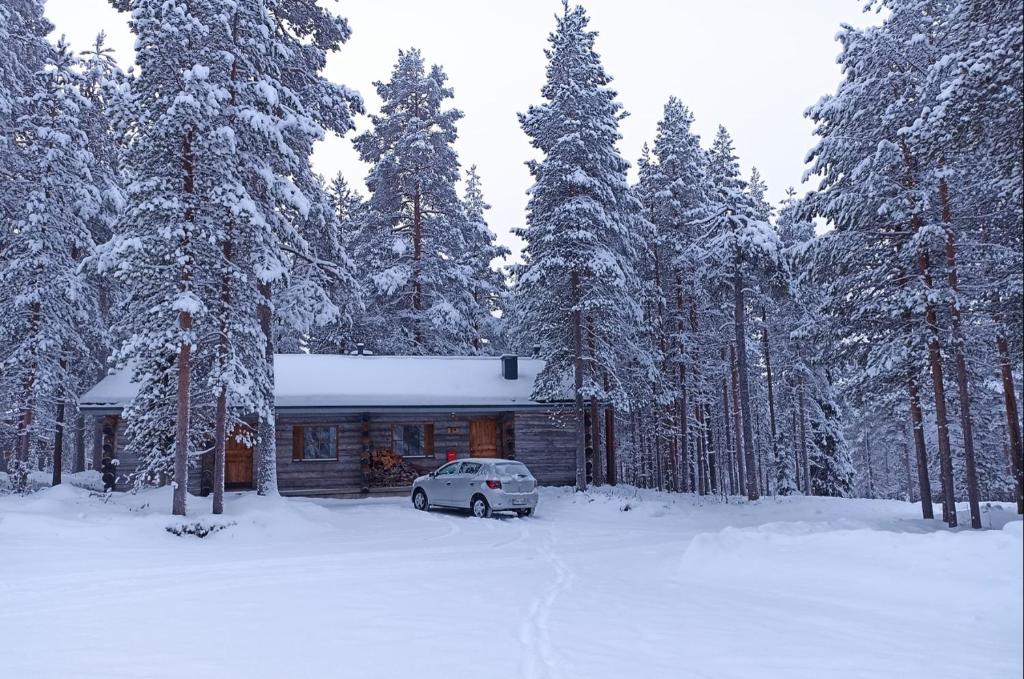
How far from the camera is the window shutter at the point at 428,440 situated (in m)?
30.2

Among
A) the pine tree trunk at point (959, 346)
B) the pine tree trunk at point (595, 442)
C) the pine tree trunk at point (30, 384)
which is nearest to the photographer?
the pine tree trunk at point (959, 346)

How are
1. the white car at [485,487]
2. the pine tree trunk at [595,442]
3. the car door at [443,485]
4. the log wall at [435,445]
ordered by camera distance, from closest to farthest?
the white car at [485,487]
the car door at [443,485]
the pine tree trunk at [595,442]
the log wall at [435,445]

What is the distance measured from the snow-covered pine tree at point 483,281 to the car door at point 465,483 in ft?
60.2

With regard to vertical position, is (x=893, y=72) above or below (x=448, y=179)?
below

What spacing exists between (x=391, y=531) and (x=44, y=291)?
17.0m

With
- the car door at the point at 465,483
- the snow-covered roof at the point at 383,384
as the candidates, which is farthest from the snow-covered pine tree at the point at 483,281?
the car door at the point at 465,483

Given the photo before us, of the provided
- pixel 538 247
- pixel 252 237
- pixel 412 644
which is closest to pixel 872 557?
pixel 412 644

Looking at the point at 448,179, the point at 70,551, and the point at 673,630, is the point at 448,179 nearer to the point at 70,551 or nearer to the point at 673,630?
the point at 70,551

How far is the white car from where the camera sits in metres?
21.0

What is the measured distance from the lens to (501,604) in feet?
31.5

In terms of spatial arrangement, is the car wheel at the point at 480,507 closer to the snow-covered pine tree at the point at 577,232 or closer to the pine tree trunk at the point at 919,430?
the snow-covered pine tree at the point at 577,232

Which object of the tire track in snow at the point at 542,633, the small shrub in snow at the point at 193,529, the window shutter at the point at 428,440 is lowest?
the tire track in snow at the point at 542,633

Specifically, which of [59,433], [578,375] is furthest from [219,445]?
[578,375]

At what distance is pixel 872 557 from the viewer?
9102 millimetres
